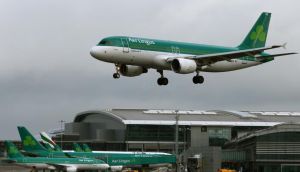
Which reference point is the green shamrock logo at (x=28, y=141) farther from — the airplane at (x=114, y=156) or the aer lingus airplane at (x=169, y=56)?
the aer lingus airplane at (x=169, y=56)

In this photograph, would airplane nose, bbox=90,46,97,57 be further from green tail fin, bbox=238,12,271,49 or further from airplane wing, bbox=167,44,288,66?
green tail fin, bbox=238,12,271,49

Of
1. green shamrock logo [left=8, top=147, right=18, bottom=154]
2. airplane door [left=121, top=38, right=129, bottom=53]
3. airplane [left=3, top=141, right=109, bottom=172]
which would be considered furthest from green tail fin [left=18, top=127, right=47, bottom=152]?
airplane door [left=121, top=38, right=129, bottom=53]

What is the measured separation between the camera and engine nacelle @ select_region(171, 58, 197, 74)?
72062 mm

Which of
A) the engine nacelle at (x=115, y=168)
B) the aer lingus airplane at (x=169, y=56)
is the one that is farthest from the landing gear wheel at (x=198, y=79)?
the engine nacelle at (x=115, y=168)

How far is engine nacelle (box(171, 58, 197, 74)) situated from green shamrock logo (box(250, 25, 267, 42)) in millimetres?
18987

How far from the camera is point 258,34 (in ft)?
296

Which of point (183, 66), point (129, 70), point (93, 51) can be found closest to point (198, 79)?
point (183, 66)

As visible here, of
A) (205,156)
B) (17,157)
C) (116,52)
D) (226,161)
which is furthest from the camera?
(226,161)

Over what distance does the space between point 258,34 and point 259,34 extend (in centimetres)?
20

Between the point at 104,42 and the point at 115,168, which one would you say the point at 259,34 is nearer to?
the point at 104,42

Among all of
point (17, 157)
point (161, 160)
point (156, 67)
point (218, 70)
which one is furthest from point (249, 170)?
point (156, 67)

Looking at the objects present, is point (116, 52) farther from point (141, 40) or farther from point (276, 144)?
Result: point (276, 144)

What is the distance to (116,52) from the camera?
70312mm

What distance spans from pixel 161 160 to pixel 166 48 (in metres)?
67.4
